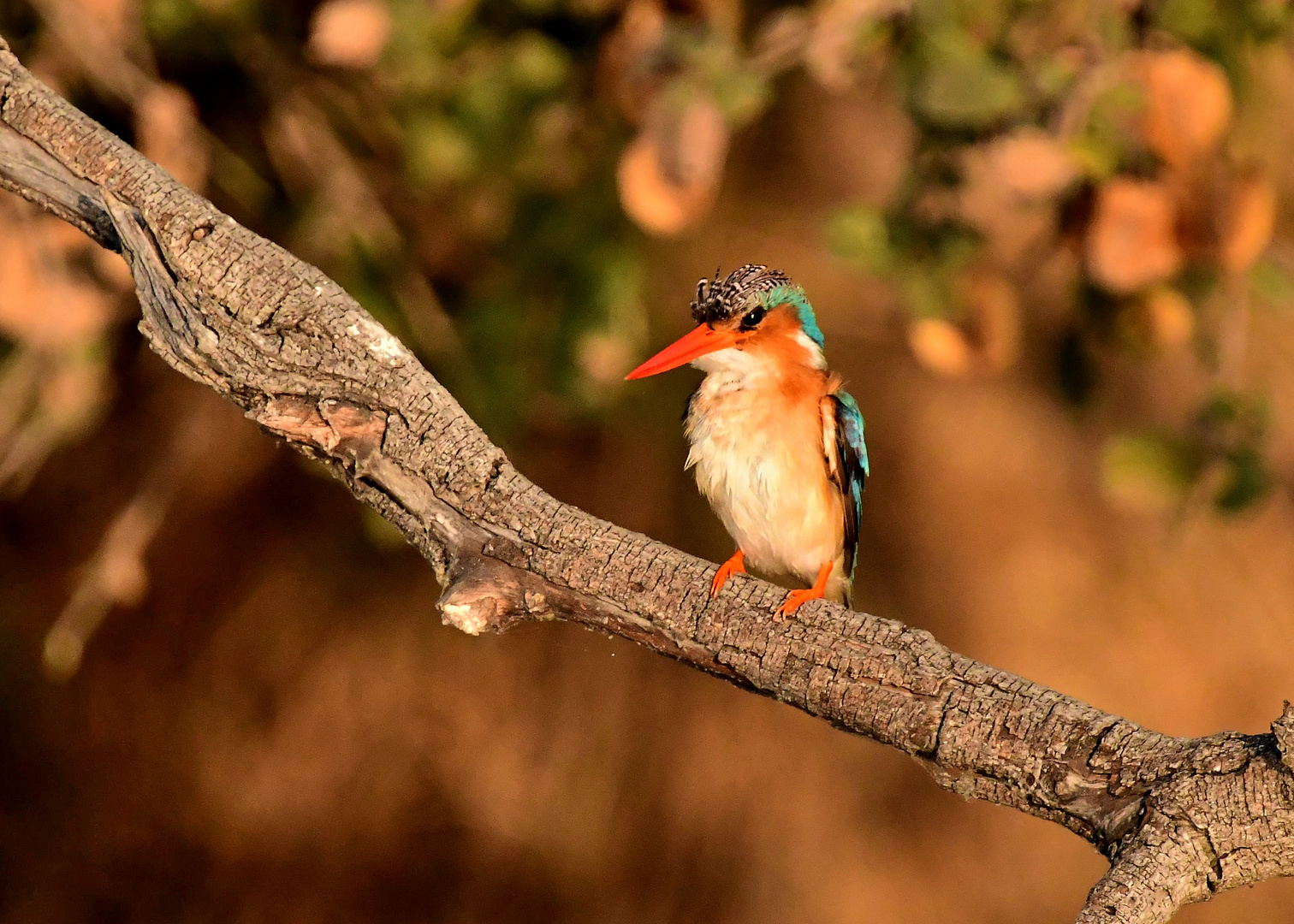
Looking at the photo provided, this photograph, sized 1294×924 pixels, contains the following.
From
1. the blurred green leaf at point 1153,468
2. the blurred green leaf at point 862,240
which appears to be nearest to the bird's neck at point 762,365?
the blurred green leaf at point 862,240

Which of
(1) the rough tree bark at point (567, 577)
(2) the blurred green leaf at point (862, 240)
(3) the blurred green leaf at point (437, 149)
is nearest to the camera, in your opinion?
(1) the rough tree bark at point (567, 577)

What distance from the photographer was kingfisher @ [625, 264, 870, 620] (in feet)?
5.16

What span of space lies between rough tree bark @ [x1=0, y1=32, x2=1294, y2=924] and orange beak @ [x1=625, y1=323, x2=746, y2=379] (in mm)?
317

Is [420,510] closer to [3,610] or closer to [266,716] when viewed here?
[266,716]

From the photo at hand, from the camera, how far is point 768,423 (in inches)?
65.9

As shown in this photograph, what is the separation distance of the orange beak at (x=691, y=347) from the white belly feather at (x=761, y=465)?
0.10 m

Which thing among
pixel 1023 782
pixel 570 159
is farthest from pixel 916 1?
pixel 1023 782

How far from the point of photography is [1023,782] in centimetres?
110

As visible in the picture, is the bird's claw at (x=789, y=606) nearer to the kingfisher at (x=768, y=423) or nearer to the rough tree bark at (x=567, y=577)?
the rough tree bark at (x=567, y=577)

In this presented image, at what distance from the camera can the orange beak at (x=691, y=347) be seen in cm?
151

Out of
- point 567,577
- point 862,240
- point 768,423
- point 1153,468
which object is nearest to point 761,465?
point 768,423

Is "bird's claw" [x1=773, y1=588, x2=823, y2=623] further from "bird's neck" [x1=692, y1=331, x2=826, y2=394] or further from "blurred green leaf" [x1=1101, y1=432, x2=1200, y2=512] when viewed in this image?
"blurred green leaf" [x1=1101, y1=432, x2=1200, y2=512]

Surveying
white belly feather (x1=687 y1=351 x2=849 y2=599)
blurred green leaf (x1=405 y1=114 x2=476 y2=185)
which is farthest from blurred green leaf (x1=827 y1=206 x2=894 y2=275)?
blurred green leaf (x1=405 y1=114 x2=476 y2=185)

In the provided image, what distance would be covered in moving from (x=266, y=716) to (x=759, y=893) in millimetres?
1376
